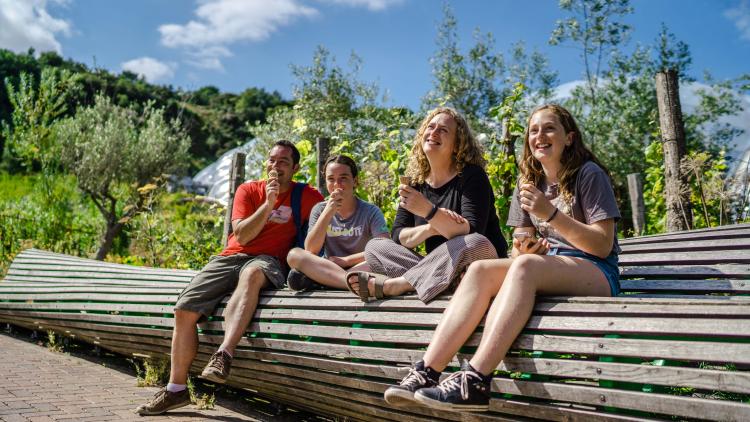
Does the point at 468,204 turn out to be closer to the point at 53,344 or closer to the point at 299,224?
the point at 299,224

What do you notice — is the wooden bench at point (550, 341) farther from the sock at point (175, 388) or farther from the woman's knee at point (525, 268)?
the sock at point (175, 388)

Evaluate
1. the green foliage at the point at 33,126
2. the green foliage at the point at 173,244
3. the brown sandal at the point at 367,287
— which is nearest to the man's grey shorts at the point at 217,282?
the brown sandal at the point at 367,287

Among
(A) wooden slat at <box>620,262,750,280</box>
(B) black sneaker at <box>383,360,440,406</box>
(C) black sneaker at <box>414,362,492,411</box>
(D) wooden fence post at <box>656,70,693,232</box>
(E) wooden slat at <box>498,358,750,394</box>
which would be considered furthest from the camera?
(D) wooden fence post at <box>656,70,693,232</box>

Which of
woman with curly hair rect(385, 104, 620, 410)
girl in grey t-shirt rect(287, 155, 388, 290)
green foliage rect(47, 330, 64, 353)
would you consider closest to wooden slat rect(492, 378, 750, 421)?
woman with curly hair rect(385, 104, 620, 410)

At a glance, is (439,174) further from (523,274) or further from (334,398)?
(334,398)

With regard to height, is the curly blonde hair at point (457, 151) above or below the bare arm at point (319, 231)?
above

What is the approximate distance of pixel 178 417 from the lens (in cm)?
406

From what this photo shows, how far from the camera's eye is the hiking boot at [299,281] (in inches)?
159

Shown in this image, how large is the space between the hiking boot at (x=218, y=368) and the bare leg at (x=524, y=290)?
176cm

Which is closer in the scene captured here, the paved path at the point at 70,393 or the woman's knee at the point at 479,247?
the woman's knee at the point at 479,247

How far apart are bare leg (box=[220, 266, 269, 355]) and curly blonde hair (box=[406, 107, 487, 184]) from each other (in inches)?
48.6

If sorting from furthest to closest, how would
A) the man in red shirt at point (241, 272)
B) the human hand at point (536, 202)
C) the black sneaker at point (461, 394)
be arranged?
the man in red shirt at point (241, 272), the human hand at point (536, 202), the black sneaker at point (461, 394)

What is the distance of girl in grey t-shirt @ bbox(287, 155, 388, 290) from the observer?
4.02 meters

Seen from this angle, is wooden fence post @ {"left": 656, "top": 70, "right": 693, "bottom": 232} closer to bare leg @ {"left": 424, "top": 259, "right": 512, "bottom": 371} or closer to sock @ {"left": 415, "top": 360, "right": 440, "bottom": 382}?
bare leg @ {"left": 424, "top": 259, "right": 512, "bottom": 371}
